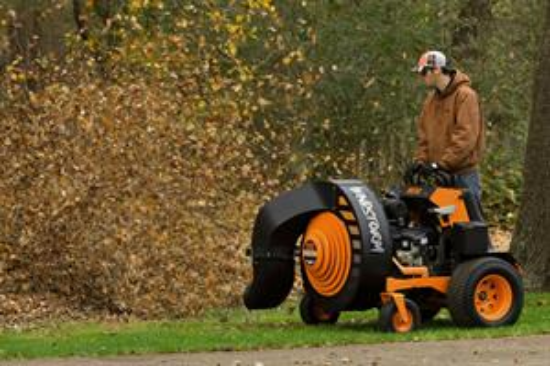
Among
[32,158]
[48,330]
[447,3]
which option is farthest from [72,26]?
[48,330]

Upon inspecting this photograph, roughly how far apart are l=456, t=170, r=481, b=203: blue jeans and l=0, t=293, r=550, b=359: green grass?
1149mm

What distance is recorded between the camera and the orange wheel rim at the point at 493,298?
11891 mm

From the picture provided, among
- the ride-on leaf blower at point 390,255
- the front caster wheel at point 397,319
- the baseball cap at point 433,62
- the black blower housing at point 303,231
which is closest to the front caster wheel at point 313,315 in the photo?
the ride-on leaf blower at point 390,255

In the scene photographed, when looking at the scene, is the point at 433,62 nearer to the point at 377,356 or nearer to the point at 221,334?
the point at 221,334

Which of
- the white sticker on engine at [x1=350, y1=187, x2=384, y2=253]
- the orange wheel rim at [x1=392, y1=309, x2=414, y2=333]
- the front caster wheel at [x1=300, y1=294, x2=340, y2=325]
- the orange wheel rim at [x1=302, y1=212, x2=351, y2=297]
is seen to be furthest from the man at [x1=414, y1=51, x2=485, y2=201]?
the front caster wheel at [x1=300, y1=294, x2=340, y2=325]

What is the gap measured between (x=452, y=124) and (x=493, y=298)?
1.51m

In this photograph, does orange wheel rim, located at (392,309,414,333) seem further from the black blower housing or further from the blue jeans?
the blue jeans

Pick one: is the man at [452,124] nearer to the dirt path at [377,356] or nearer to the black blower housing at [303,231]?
the black blower housing at [303,231]

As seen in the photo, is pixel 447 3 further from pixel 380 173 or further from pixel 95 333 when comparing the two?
pixel 95 333

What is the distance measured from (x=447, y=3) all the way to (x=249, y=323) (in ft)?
39.4

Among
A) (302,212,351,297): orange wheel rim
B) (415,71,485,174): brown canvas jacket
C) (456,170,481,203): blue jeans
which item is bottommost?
(302,212,351,297): orange wheel rim

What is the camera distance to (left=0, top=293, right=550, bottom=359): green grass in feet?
35.8

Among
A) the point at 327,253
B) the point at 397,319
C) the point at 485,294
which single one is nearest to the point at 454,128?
the point at 485,294

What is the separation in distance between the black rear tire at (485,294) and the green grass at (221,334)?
0.43ft
